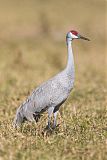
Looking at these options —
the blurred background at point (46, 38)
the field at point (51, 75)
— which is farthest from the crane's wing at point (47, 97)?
the blurred background at point (46, 38)

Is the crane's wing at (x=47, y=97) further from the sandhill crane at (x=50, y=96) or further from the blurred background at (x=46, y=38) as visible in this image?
the blurred background at (x=46, y=38)

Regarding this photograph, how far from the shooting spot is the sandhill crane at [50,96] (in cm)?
761

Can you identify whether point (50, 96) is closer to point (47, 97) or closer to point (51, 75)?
point (47, 97)

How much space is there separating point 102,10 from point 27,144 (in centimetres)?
3413

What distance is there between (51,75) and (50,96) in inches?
315

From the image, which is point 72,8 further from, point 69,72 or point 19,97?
point 69,72

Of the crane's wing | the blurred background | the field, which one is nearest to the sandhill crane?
the crane's wing

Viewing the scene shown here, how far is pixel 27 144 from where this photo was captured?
263 inches

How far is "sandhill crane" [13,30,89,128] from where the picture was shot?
7.61 metres

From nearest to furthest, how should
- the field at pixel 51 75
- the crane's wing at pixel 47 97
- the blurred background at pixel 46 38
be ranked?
1. the field at pixel 51 75
2. the crane's wing at pixel 47 97
3. the blurred background at pixel 46 38

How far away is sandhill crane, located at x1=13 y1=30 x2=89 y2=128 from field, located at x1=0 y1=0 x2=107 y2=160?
0.59 ft

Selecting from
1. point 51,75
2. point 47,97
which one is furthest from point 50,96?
point 51,75

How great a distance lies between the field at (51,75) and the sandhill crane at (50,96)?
18 cm

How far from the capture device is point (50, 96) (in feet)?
25.0
